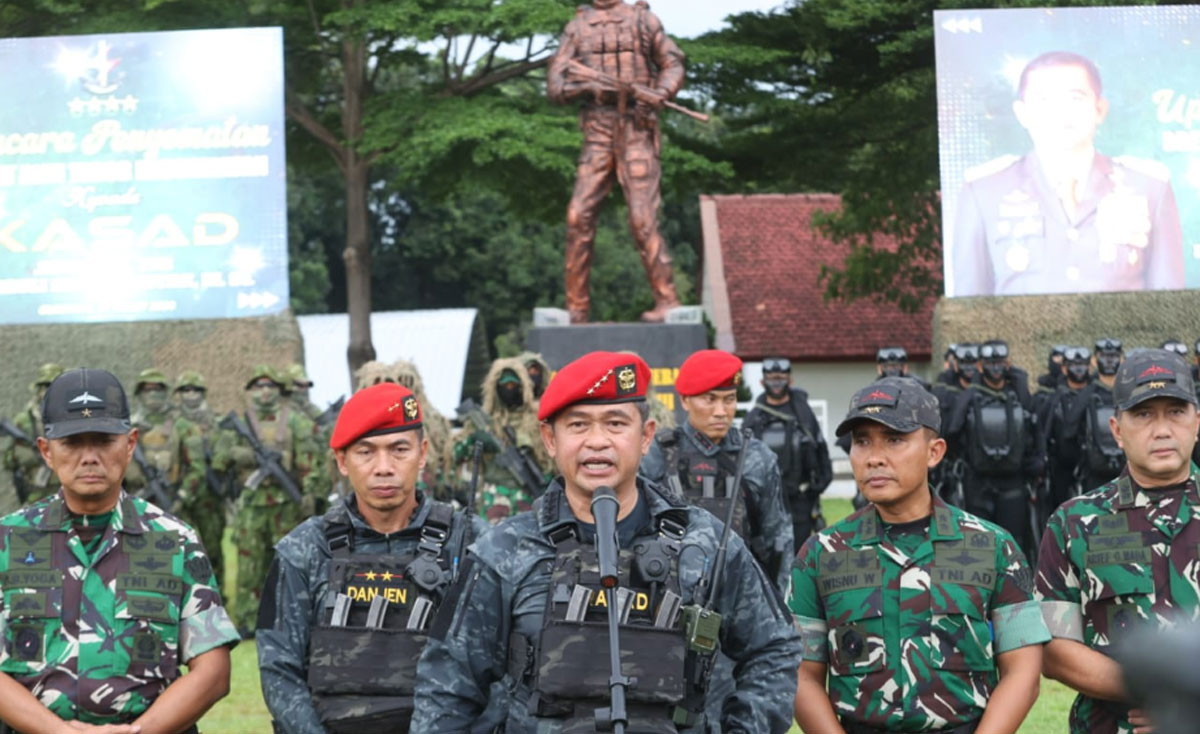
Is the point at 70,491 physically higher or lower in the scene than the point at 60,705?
higher

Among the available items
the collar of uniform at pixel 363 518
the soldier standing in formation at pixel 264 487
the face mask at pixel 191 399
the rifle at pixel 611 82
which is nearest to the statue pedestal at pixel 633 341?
the rifle at pixel 611 82

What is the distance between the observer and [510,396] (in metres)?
10.1

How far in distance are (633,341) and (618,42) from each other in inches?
102

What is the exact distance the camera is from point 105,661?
4.12 m

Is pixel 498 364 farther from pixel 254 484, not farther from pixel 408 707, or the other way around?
pixel 408 707

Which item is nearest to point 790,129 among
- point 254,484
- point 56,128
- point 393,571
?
point 56,128

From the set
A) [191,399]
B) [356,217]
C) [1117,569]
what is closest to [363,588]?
[1117,569]

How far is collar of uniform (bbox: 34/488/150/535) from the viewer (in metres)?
4.25

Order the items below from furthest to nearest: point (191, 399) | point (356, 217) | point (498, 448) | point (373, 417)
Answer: point (356, 217)
point (191, 399)
point (498, 448)
point (373, 417)

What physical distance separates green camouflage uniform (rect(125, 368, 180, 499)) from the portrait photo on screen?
779cm

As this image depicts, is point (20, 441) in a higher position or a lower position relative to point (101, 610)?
lower

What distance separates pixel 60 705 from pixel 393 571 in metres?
0.94

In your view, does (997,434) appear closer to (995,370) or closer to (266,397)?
(995,370)

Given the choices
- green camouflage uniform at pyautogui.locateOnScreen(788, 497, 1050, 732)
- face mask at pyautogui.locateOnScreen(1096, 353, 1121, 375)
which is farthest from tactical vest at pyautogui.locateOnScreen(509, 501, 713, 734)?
face mask at pyautogui.locateOnScreen(1096, 353, 1121, 375)
